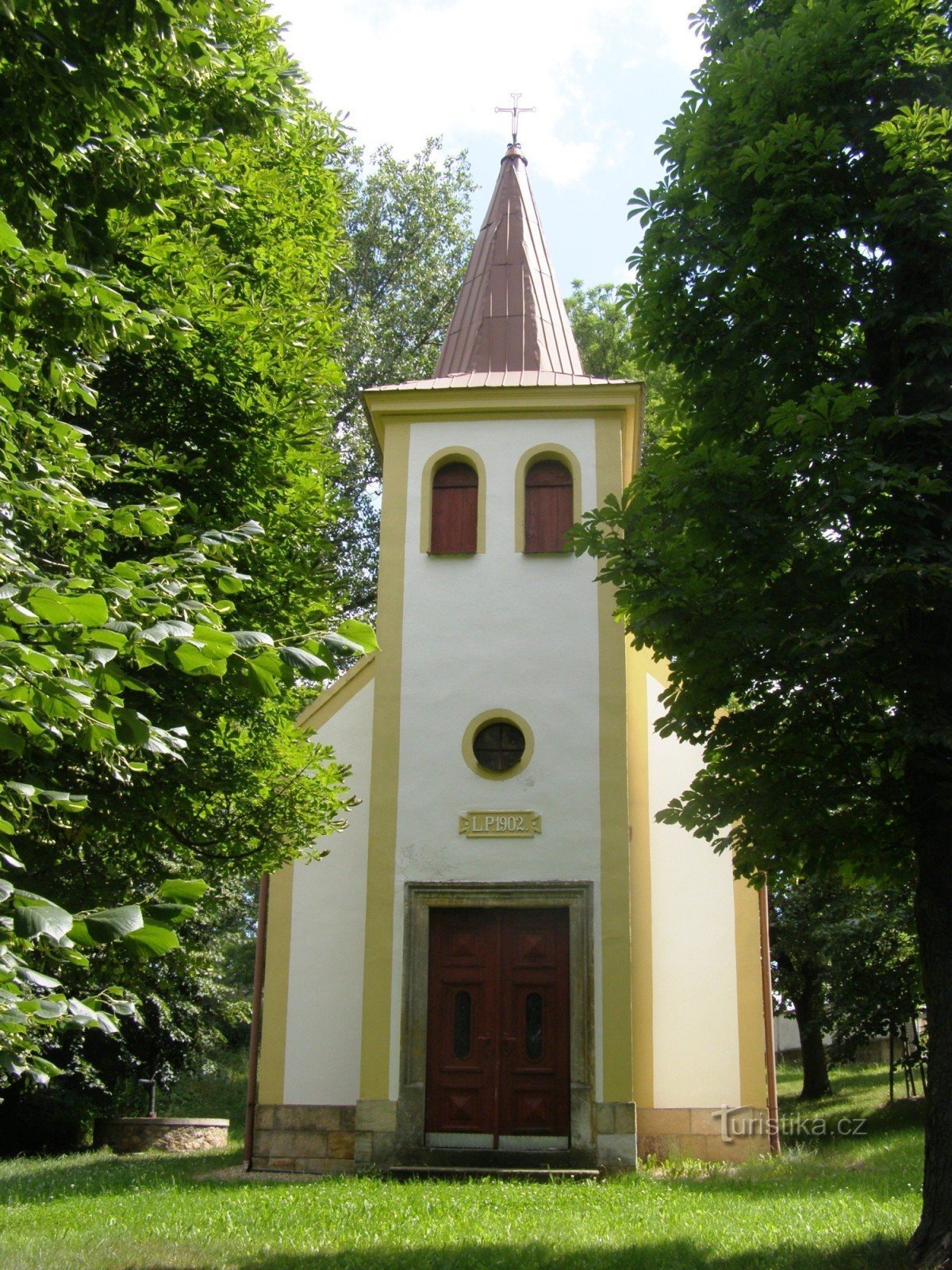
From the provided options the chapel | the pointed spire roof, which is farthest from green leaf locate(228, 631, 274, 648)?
the pointed spire roof

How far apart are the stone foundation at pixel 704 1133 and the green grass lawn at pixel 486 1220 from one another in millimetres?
499

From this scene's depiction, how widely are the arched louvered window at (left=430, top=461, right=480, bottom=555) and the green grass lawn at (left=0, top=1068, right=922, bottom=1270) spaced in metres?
6.79

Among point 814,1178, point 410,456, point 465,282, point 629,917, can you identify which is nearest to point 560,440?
point 410,456

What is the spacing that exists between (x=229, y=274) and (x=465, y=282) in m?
9.70

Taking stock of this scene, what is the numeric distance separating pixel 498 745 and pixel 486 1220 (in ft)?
18.8

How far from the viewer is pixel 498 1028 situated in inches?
512

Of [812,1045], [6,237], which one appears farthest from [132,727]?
[812,1045]

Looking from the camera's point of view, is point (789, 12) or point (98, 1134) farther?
point (98, 1134)

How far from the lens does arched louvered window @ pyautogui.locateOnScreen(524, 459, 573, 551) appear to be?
1449 cm

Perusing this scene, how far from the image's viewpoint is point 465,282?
18.0 metres

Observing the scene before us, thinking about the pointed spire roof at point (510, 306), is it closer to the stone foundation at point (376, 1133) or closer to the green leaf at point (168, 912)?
the stone foundation at point (376, 1133)

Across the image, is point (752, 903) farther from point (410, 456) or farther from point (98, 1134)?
point (98, 1134)

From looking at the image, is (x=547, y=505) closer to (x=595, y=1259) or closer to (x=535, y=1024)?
(x=535, y=1024)

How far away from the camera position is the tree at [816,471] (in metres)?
7.14
